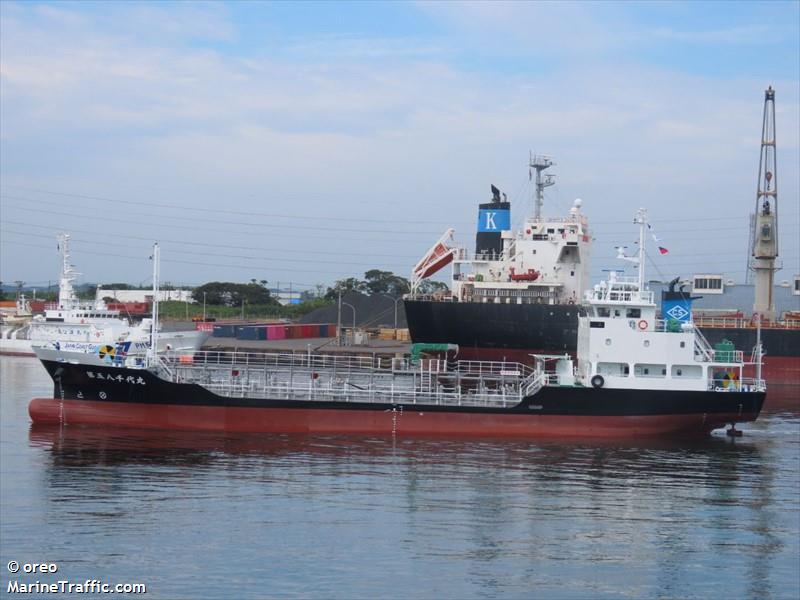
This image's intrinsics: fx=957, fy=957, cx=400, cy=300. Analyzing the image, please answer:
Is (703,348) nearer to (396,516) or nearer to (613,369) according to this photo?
(613,369)

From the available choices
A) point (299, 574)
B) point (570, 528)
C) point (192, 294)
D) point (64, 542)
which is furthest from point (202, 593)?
point (192, 294)

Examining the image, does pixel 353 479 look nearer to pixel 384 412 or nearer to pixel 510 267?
pixel 384 412

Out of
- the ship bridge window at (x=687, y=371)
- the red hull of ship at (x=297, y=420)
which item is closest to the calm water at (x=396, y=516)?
the red hull of ship at (x=297, y=420)

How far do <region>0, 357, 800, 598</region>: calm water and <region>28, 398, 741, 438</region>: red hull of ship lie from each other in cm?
74

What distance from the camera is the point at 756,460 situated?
1079 inches

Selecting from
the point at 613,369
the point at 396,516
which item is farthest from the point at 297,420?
the point at 613,369

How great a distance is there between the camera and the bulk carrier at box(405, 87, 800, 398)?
47.2 metres

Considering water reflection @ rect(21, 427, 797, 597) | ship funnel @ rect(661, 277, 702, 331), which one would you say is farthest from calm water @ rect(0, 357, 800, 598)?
ship funnel @ rect(661, 277, 702, 331)

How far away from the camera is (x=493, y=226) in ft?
180

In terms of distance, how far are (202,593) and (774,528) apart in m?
12.0

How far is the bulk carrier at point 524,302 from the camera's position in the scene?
4719 cm

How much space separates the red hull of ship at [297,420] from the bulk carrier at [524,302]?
16939mm

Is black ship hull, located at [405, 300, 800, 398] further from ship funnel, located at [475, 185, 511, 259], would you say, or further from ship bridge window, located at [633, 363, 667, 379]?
ship bridge window, located at [633, 363, 667, 379]

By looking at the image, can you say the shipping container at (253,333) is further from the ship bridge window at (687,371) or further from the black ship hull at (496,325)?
the ship bridge window at (687,371)
